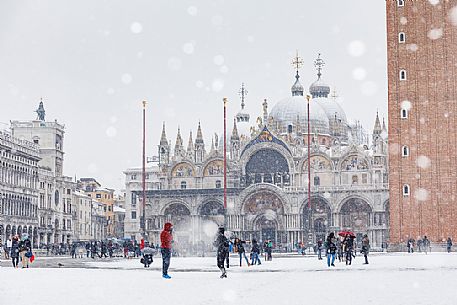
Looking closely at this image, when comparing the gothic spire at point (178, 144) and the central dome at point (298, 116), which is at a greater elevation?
the central dome at point (298, 116)

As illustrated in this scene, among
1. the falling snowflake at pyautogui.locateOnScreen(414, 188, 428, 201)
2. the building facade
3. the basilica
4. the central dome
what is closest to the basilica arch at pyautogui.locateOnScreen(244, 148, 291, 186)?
the basilica

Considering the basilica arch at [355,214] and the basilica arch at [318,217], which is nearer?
the basilica arch at [355,214]

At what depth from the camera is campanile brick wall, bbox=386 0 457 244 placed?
5431cm

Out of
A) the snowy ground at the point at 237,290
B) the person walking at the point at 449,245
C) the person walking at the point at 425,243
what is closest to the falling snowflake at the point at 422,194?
the person walking at the point at 425,243

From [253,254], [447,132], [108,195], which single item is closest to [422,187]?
[447,132]

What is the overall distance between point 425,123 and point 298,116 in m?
39.8

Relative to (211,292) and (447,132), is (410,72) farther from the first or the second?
(211,292)

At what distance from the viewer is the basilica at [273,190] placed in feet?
262

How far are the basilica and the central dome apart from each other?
3179 millimetres

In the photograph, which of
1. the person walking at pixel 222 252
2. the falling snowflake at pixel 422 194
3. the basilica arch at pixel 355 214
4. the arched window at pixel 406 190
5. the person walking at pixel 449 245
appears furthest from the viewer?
the basilica arch at pixel 355 214

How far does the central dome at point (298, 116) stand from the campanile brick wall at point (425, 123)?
3781 cm

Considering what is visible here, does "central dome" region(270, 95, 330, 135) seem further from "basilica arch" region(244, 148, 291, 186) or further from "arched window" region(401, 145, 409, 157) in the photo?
"arched window" region(401, 145, 409, 157)

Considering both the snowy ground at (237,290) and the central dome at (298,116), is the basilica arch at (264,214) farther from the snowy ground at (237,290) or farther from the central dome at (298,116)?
the snowy ground at (237,290)

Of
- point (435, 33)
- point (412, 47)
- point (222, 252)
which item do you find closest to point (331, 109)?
point (412, 47)
